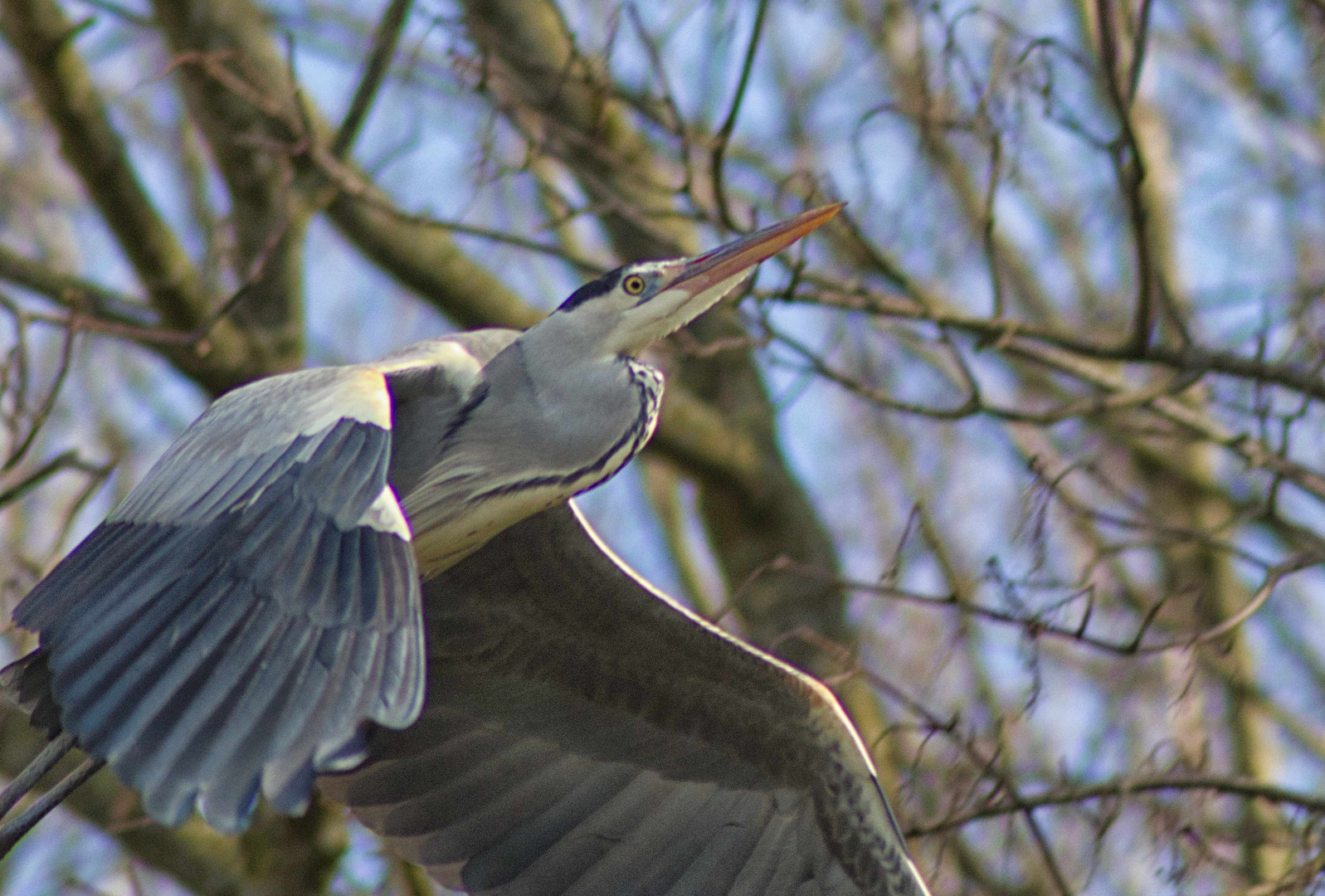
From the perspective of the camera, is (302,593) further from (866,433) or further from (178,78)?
(866,433)

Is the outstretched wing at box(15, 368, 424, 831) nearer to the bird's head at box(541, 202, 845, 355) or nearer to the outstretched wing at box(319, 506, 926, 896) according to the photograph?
the bird's head at box(541, 202, 845, 355)

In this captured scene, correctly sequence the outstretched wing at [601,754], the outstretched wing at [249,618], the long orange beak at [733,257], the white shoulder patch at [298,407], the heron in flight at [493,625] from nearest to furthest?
the outstretched wing at [249,618]
the heron in flight at [493,625]
the white shoulder patch at [298,407]
the long orange beak at [733,257]
the outstretched wing at [601,754]

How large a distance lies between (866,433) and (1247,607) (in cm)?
575

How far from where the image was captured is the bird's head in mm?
3840

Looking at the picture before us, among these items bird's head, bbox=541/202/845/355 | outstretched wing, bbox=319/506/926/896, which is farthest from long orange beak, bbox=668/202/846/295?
outstretched wing, bbox=319/506/926/896

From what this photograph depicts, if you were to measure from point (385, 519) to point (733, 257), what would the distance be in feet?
4.59

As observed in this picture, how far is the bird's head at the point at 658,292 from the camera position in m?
3.84

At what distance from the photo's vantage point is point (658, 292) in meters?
3.88

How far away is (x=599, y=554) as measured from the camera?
4.04 meters

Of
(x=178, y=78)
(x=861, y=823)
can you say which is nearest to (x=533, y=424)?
(x=861, y=823)

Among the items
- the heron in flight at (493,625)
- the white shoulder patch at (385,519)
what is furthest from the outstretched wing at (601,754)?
the white shoulder patch at (385,519)

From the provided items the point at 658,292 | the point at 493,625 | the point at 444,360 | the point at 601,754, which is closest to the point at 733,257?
the point at 658,292

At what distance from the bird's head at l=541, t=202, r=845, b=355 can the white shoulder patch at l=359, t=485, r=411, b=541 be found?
3.45 feet

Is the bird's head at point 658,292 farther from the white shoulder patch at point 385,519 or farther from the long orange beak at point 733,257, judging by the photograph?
the white shoulder patch at point 385,519
